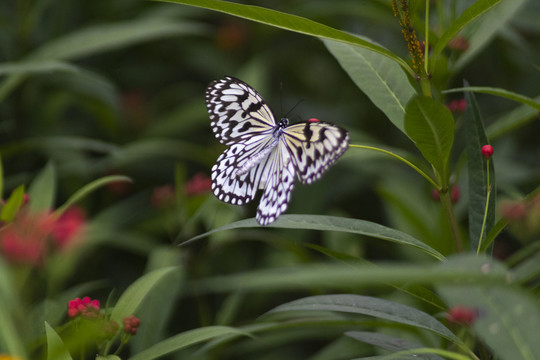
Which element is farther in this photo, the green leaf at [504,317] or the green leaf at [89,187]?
the green leaf at [89,187]

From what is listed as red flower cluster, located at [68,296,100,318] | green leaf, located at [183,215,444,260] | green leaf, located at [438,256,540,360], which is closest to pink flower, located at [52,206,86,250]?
red flower cluster, located at [68,296,100,318]

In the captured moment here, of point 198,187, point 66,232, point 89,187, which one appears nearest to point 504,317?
point 89,187

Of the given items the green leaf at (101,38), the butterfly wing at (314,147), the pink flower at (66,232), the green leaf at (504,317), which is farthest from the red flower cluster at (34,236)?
the green leaf at (504,317)

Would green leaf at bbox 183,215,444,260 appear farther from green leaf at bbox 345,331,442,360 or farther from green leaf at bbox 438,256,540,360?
green leaf at bbox 438,256,540,360

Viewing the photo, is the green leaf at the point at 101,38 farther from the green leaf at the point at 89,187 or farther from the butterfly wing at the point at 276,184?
the butterfly wing at the point at 276,184

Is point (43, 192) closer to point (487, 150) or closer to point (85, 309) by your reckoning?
point (85, 309)

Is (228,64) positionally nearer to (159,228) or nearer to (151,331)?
(159,228)

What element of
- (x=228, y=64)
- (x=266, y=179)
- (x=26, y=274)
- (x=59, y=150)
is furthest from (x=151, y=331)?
(x=228, y=64)
